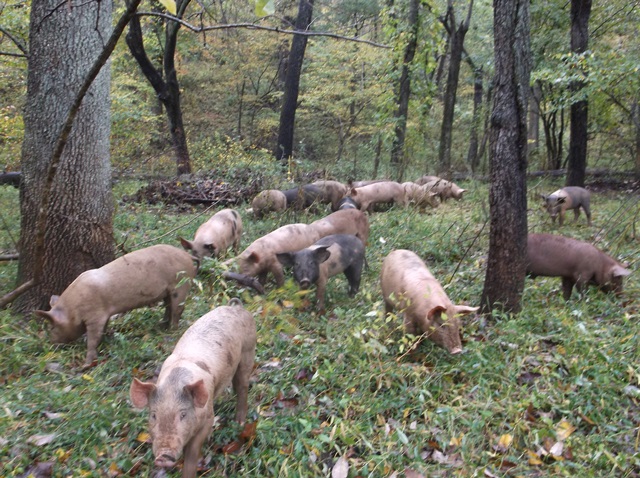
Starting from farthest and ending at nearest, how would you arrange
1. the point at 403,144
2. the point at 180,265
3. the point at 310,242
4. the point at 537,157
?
the point at 537,157
the point at 403,144
the point at 310,242
the point at 180,265

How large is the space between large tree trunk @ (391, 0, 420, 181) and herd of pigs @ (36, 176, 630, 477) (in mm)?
6732

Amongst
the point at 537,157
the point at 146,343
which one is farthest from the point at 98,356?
the point at 537,157

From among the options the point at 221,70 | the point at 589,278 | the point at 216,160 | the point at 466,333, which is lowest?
the point at 466,333

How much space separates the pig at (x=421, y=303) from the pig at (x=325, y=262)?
35.5 inches

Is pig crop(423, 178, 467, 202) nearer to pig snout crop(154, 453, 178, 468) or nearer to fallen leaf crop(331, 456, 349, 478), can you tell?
fallen leaf crop(331, 456, 349, 478)

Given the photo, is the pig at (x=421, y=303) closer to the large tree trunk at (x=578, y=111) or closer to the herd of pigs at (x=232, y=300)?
the herd of pigs at (x=232, y=300)

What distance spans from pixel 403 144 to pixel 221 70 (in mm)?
11049

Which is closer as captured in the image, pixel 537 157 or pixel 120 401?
pixel 120 401

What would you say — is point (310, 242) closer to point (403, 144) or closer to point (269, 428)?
point (269, 428)

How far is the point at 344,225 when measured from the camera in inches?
342

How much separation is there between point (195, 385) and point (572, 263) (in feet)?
16.9

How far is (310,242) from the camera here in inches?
323

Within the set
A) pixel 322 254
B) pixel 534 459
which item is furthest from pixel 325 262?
pixel 534 459

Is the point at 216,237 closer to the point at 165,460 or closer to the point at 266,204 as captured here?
the point at 266,204
